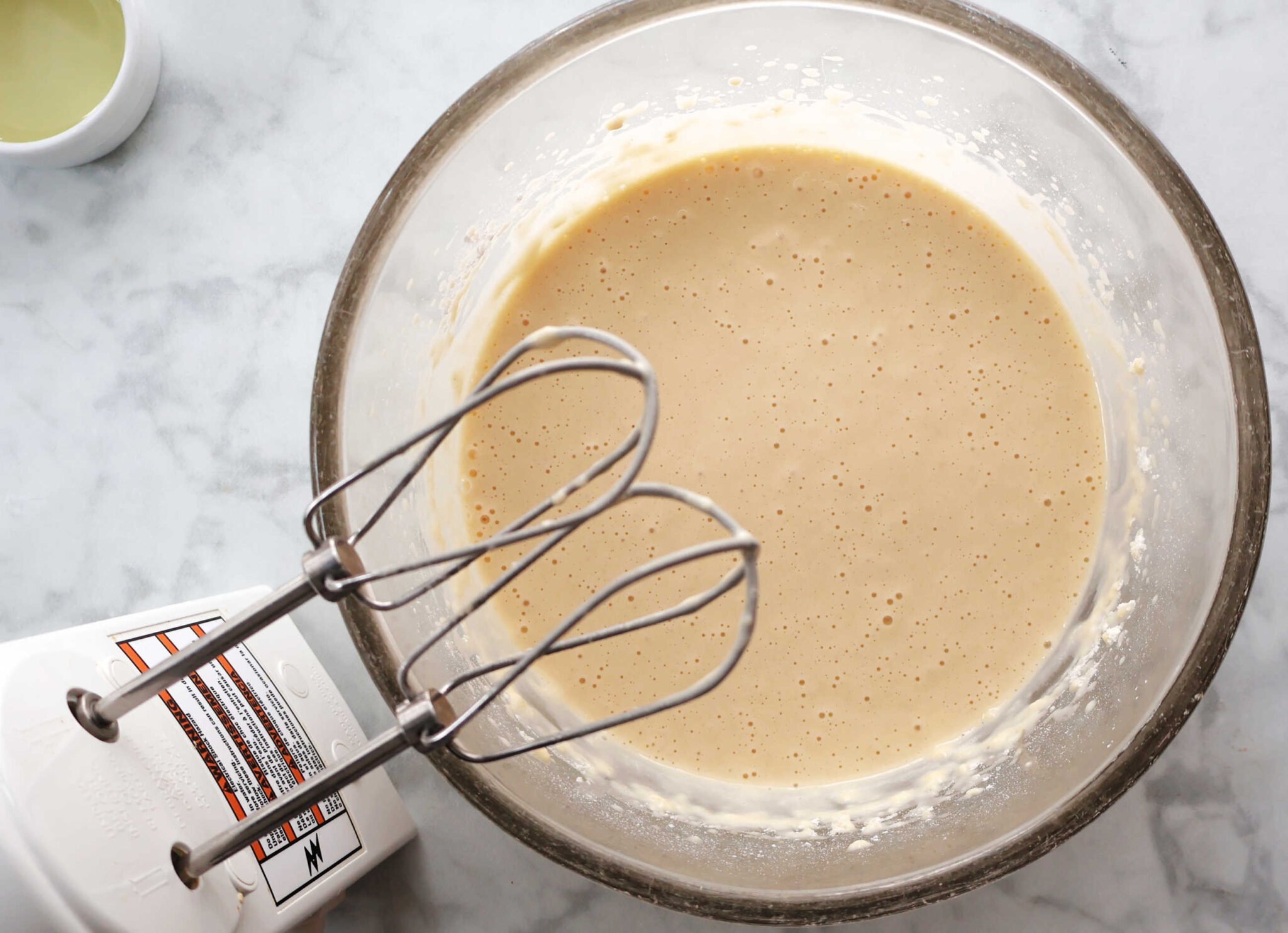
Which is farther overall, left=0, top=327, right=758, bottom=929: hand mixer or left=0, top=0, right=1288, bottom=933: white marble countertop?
left=0, top=0, right=1288, bottom=933: white marble countertop

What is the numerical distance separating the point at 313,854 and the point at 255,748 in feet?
0.42

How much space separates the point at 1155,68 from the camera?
4.05 feet

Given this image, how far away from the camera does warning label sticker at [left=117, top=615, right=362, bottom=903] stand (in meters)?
0.98

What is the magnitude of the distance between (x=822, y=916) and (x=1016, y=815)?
8.5 inches

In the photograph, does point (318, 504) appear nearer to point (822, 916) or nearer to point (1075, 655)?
point (822, 916)

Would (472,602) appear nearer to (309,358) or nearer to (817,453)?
(817,453)

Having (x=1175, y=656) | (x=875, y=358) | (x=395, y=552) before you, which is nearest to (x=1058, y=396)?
(x=875, y=358)

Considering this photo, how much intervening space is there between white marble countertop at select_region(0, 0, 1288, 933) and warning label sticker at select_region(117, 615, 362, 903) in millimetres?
149

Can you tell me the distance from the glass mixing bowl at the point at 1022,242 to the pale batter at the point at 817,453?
0.17ft

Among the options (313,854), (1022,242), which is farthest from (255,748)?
(1022,242)

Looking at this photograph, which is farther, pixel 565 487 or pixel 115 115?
pixel 115 115

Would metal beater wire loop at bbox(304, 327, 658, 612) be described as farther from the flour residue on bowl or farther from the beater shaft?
the flour residue on bowl

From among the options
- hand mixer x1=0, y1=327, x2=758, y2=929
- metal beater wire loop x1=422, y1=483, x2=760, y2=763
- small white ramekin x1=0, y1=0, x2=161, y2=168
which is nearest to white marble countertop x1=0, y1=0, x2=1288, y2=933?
small white ramekin x1=0, y1=0, x2=161, y2=168

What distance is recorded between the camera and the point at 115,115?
4.05 feet
